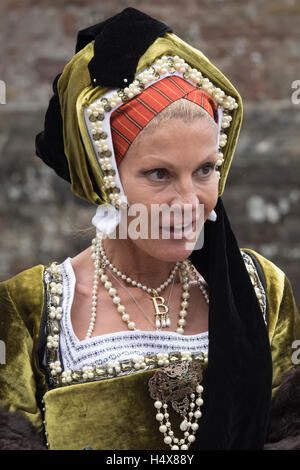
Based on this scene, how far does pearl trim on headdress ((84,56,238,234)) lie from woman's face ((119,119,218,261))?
4 cm

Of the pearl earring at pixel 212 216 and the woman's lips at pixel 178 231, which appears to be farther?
the pearl earring at pixel 212 216

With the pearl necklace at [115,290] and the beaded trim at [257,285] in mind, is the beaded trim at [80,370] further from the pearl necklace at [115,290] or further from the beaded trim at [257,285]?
the beaded trim at [257,285]

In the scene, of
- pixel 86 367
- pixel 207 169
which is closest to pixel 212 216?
pixel 207 169

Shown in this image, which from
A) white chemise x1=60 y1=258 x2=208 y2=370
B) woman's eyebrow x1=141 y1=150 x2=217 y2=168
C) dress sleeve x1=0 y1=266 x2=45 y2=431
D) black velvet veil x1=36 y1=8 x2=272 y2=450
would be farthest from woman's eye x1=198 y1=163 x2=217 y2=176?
dress sleeve x1=0 y1=266 x2=45 y2=431

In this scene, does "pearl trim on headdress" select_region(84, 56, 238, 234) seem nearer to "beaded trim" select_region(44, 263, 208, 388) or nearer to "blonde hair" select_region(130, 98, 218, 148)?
"blonde hair" select_region(130, 98, 218, 148)

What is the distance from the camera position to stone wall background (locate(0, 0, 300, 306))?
5395 mm

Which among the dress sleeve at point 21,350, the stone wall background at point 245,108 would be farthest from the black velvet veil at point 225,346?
the stone wall background at point 245,108

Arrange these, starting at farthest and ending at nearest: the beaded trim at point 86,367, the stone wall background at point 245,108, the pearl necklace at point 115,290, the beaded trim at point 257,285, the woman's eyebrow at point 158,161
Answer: the stone wall background at point 245,108 → the beaded trim at point 257,285 → the pearl necklace at point 115,290 → the beaded trim at point 86,367 → the woman's eyebrow at point 158,161

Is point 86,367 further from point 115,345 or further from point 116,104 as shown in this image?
point 116,104

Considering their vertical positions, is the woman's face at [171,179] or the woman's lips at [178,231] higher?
the woman's face at [171,179]

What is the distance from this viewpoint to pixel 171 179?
2.20m

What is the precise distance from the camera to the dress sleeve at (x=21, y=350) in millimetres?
2299

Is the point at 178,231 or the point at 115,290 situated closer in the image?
the point at 178,231

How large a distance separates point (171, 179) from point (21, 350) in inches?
25.9
